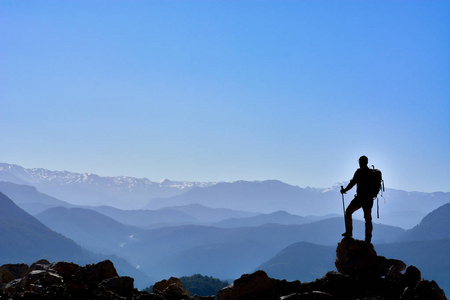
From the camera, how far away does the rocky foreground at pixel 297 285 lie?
16.4 m

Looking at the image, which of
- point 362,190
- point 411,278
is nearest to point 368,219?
point 362,190

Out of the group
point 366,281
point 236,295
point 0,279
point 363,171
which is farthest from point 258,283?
point 0,279

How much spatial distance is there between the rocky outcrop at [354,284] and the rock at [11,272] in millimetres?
12469

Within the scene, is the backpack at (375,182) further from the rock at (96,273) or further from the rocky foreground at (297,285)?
the rock at (96,273)

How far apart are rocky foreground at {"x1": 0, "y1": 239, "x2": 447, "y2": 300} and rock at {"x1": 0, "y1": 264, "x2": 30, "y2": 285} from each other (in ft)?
14.6

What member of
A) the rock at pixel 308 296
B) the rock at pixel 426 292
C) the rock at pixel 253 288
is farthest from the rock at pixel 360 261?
the rock at pixel 308 296

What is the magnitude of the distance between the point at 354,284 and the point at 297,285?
2161 millimetres

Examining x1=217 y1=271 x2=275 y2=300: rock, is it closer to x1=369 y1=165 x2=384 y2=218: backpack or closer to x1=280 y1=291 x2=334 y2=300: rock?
x1=280 y1=291 x2=334 y2=300: rock

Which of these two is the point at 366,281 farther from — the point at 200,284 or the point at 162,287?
the point at 200,284

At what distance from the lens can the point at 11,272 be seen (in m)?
25.7

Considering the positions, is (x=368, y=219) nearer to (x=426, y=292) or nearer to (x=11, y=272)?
(x=426, y=292)

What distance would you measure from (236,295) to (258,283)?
909 millimetres

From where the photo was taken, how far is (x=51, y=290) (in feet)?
54.4

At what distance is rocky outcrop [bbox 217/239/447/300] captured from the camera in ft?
54.5
